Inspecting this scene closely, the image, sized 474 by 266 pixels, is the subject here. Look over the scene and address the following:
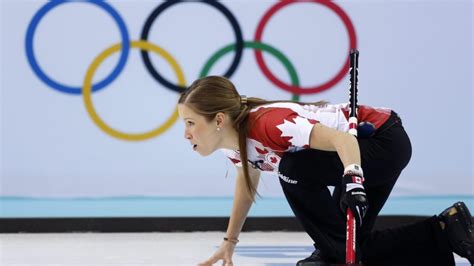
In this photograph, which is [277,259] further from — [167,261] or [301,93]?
[301,93]

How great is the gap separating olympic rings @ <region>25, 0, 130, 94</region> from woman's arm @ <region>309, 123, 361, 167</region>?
2565 millimetres

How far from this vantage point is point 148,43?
4.95 m

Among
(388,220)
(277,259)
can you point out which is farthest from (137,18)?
(277,259)

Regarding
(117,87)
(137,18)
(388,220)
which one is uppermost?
(137,18)

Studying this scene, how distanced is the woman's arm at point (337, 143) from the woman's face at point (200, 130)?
0.29 metres

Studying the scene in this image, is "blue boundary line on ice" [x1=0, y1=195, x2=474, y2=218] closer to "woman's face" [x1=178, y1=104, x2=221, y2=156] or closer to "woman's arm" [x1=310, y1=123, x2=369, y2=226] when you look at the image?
"woman's face" [x1=178, y1=104, x2=221, y2=156]

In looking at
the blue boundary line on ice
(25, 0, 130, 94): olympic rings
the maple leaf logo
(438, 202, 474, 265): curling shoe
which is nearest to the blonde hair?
the maple leaf logo

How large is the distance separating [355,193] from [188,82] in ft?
8.86

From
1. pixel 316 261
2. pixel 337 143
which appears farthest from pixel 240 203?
pixel 337 143

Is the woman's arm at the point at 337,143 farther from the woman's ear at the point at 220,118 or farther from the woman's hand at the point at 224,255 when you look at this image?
the woman's hand at the point at 224,255

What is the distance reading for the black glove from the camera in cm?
234

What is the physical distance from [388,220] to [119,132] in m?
A: 1.46

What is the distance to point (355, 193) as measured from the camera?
2346 millimetres

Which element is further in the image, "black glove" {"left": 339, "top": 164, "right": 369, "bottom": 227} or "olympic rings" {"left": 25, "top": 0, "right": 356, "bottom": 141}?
"olympic rings" {"left": 25, "top": 0, "right": 356, "bottom": 141}
